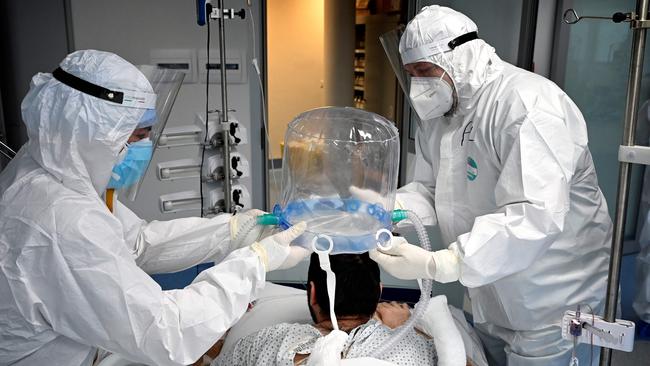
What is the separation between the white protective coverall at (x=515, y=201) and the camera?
4.71 feet

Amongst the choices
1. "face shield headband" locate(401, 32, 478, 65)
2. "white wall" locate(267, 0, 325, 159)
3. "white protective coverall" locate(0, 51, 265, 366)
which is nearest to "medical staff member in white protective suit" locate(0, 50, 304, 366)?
"white protective coverall" locate(0, 51, 265, 366)

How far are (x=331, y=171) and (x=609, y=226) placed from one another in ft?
3.05

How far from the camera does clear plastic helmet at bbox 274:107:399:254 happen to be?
4.99 ft

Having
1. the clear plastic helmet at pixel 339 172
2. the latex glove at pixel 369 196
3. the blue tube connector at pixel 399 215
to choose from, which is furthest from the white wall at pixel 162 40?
the blue tube connector at pixel 399 215

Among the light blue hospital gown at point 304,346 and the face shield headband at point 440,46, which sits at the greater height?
the face shield headband at point 440,46

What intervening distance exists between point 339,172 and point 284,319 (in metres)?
0.54

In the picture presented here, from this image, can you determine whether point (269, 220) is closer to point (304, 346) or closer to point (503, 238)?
point (304, 346)

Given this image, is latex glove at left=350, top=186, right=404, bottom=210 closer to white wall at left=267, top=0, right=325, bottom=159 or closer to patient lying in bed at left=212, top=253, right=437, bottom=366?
patient lying in bed at left=212, top=253, right=437, bottom=366

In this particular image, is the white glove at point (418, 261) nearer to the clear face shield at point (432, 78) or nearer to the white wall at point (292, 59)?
the clear face shield at point (432, 78)

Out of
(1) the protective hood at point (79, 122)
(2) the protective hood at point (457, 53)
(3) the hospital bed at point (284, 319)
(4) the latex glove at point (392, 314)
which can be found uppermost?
(2) the protective hood at point (457, 53)

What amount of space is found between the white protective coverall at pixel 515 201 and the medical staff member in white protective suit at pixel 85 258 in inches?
22.8

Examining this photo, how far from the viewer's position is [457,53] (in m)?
1.68

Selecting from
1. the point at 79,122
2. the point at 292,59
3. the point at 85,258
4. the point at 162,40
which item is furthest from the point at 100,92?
Answer: the point at 292,59

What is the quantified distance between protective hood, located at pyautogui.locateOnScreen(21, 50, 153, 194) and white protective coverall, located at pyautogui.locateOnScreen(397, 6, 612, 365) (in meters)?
0.90
